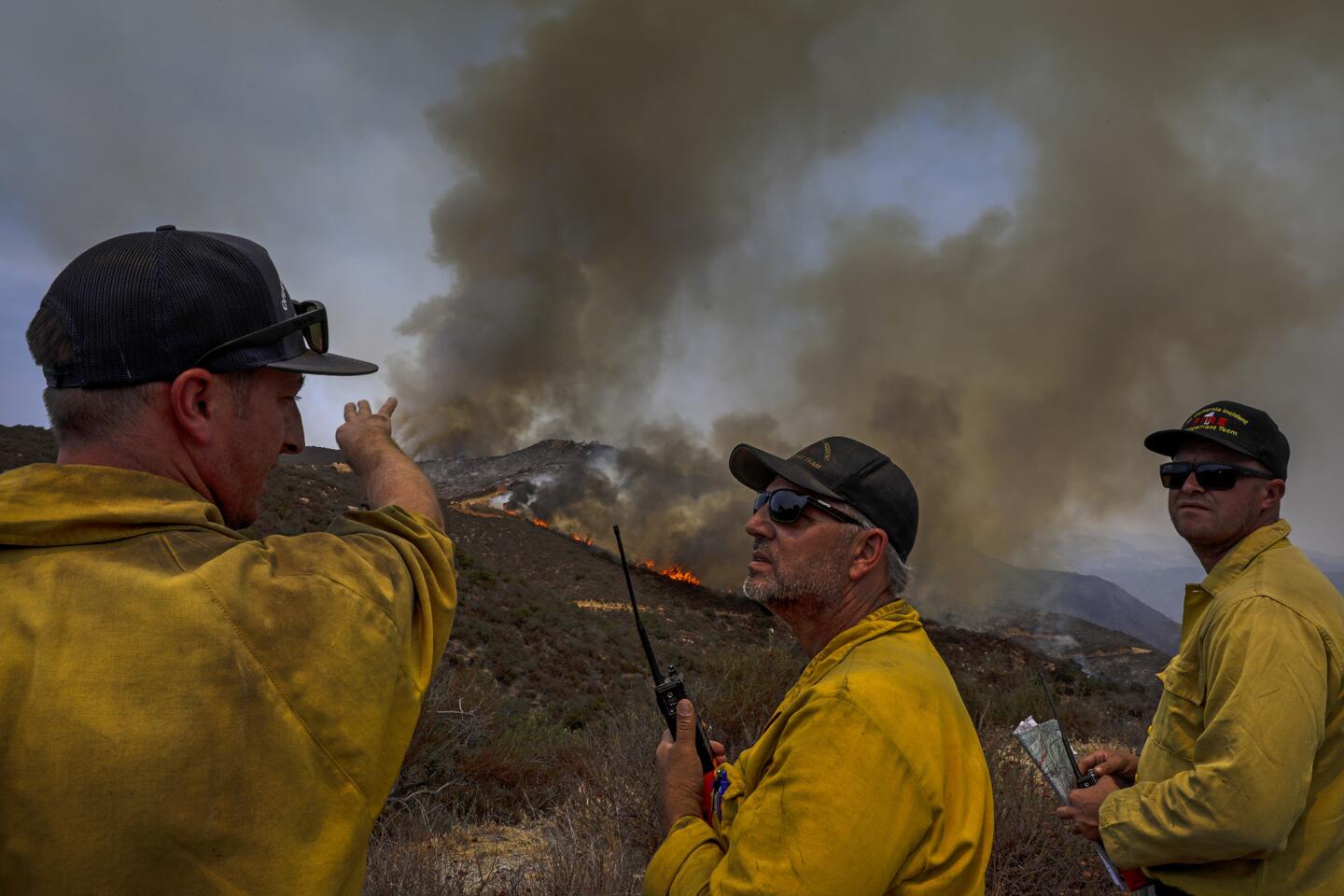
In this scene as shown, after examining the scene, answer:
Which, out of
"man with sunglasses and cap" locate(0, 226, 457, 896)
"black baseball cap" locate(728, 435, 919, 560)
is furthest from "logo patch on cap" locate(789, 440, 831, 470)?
"man with sunglasses and cap" locate(0, 226, 457, 896)

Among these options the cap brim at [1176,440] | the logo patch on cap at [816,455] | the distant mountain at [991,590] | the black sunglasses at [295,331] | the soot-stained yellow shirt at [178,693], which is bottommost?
the distant mountain at [991,590]

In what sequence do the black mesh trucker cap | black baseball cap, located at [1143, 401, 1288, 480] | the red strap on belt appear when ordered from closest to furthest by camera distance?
the black mesh trucker cap, the red strap on belt, black baseball cap, located at [1143, 401, 1288, 480]

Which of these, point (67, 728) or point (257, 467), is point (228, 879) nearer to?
point (67, 728)

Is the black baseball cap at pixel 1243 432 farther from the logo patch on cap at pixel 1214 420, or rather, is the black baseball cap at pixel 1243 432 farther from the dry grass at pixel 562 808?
the dry grass at pixel 562 808

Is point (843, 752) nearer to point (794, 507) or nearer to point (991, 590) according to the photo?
point (794, 507)

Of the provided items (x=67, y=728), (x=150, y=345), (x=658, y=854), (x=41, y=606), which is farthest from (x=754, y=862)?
(x=150, y=345)

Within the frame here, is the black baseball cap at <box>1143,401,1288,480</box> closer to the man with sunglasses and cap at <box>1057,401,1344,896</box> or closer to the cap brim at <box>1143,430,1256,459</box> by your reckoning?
the cap brim at <box>1143,430,1256,459</box>

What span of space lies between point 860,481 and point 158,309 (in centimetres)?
181

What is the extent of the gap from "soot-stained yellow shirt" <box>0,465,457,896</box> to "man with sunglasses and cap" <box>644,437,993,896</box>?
82cm

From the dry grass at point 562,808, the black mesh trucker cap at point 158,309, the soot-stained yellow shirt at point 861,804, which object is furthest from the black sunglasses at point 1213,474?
the black mesh trucker cap at point 158,309

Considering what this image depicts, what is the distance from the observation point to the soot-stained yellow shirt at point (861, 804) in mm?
1545

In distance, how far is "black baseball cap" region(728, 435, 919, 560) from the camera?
2318mm

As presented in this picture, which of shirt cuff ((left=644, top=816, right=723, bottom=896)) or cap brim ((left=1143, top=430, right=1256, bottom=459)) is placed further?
cap brim ((left=1143, top=430, right=1256, bottom=459))

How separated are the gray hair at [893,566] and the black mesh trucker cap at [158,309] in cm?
159
